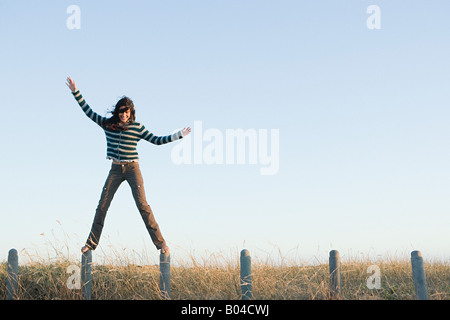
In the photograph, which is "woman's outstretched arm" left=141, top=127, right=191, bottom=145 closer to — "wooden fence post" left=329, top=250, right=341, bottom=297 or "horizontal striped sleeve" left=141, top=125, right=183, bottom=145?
"horizontal striped sleeve" left=141, top=125, right=183, bottom=145

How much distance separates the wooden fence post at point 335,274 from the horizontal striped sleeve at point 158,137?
390 cm

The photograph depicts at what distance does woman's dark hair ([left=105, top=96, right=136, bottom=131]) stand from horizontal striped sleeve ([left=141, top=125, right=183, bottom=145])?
1.18ft

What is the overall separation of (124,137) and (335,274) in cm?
499

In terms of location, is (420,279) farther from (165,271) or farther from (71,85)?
(71,85)

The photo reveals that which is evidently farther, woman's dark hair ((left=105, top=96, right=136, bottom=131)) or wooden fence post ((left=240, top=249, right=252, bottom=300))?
woman's dark hair ((left=105, top=96, right=136, bottom=131))

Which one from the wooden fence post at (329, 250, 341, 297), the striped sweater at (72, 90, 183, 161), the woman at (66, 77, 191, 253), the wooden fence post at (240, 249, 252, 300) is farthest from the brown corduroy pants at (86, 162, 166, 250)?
the wooden fence post at (329, 250, 341, 297)

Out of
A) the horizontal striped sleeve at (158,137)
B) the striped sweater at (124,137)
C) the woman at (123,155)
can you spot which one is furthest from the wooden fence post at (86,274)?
the horizontal striped sleeve at (158,137)

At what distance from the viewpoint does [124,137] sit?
28.2ft

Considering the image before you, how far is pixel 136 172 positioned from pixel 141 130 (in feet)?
3.01

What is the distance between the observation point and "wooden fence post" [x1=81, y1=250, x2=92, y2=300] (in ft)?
28.1

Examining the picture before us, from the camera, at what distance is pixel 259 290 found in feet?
30.2

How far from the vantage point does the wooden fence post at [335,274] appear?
334 inches
